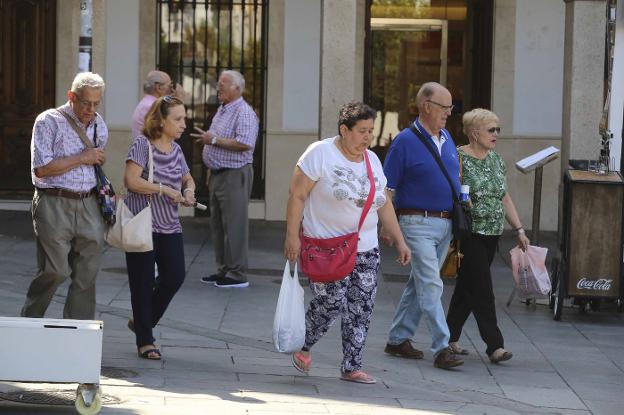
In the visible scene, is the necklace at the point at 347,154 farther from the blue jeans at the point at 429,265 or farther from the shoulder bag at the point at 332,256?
the blue jeans at the point at 429,265

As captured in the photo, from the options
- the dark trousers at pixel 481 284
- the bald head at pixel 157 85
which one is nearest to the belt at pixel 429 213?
the dark trousers at pixel 481 284

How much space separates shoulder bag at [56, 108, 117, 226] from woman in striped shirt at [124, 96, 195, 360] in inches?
10.0

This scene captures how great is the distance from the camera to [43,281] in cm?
808

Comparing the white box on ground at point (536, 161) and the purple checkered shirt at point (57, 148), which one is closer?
the purple checkered shirt at point (57, 148)

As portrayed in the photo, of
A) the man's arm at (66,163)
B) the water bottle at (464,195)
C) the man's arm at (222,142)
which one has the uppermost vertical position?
the man's arm at (66,163)

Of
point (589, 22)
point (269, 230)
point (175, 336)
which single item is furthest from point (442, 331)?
point (269, 230)

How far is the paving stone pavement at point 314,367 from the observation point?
7609mm

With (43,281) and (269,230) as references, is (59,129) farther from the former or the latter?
(269,230)

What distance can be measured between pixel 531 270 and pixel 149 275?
3342 mm

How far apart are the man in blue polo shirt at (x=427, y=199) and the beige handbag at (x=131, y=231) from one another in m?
1.65

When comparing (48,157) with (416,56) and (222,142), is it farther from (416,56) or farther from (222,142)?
(416,56)

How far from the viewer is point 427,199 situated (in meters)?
8.91

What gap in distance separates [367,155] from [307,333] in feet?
3.69

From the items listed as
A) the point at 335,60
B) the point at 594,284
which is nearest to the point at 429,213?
the point at 594,284
